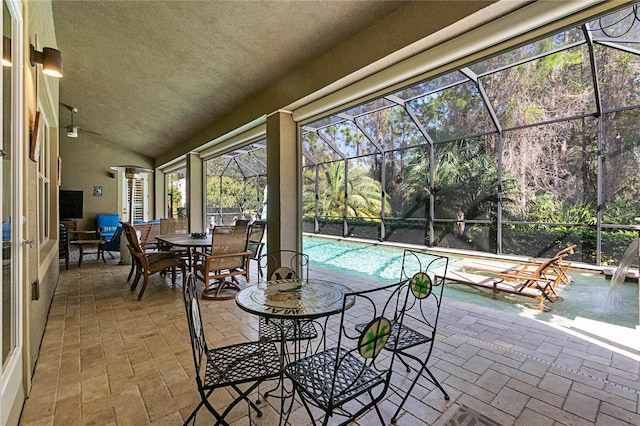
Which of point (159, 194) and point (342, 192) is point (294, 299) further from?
point (159, 194)

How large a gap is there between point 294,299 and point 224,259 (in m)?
2.50

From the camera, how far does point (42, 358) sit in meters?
2.40

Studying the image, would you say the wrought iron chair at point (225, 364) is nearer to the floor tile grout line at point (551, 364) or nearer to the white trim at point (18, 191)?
the white trim at point (18, 191)

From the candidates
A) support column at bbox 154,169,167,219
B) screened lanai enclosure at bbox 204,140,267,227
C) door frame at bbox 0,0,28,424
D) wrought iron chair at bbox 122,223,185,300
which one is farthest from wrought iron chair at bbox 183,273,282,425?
support column at bbox 154,169,167,219

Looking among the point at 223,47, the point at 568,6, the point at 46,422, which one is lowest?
the point at 46,422

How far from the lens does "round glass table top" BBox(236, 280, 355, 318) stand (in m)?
1.53

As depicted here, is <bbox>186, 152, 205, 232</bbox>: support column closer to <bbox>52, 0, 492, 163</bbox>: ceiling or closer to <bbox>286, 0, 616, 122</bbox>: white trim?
<bbox>52, 0, 492, 163</bbox>: ceiling

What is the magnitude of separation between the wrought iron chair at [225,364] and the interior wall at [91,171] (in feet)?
31.6

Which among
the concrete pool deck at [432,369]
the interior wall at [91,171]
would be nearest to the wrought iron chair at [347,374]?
the concrete pool deck at [432,369]

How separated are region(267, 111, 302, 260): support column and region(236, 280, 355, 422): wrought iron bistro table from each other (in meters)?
1.93

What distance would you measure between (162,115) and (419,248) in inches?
262

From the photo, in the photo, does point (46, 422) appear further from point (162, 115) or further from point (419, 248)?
point (419, 248)

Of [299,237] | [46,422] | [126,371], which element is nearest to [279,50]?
[299,237]

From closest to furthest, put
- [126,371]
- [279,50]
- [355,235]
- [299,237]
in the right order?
1. [126,371]
2. [279,50]
3. [299,237]
4. [355,235]
